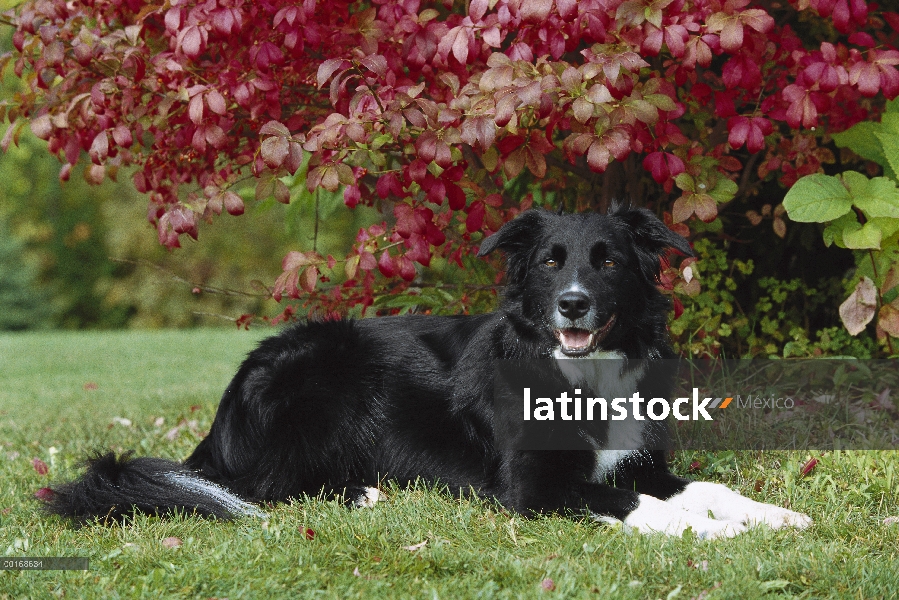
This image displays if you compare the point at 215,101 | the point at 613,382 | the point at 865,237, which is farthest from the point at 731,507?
the point at 215,101

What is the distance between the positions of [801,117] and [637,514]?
1800 mm

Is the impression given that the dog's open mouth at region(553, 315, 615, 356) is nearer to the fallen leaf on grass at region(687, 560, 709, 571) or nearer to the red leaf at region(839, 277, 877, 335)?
the fallen leaf on grass at region(687, 560, 709, 571)

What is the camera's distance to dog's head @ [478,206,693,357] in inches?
136

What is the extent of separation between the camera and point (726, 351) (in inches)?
230

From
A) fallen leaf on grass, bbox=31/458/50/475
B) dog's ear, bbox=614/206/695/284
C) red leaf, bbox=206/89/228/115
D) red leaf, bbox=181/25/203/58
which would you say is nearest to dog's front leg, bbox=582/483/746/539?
dog's ear, bbox=614/206/695/284

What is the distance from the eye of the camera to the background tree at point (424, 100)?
11.6 ft

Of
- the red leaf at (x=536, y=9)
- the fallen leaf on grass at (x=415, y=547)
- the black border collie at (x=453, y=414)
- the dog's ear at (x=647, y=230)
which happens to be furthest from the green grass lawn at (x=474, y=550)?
the red leaf at (x=536, y=9)

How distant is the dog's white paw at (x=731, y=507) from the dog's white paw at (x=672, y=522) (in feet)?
0.30

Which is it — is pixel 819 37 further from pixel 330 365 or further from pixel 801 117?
pixel 330 365

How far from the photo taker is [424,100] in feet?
11.9

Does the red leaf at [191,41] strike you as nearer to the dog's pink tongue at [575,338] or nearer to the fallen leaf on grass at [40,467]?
the dog's pink tongue at [575,338]

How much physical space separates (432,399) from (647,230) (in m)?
1.15

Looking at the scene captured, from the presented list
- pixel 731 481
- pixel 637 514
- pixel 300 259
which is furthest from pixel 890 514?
pixel 300 259

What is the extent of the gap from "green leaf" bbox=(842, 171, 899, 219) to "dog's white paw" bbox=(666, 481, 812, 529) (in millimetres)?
1584
